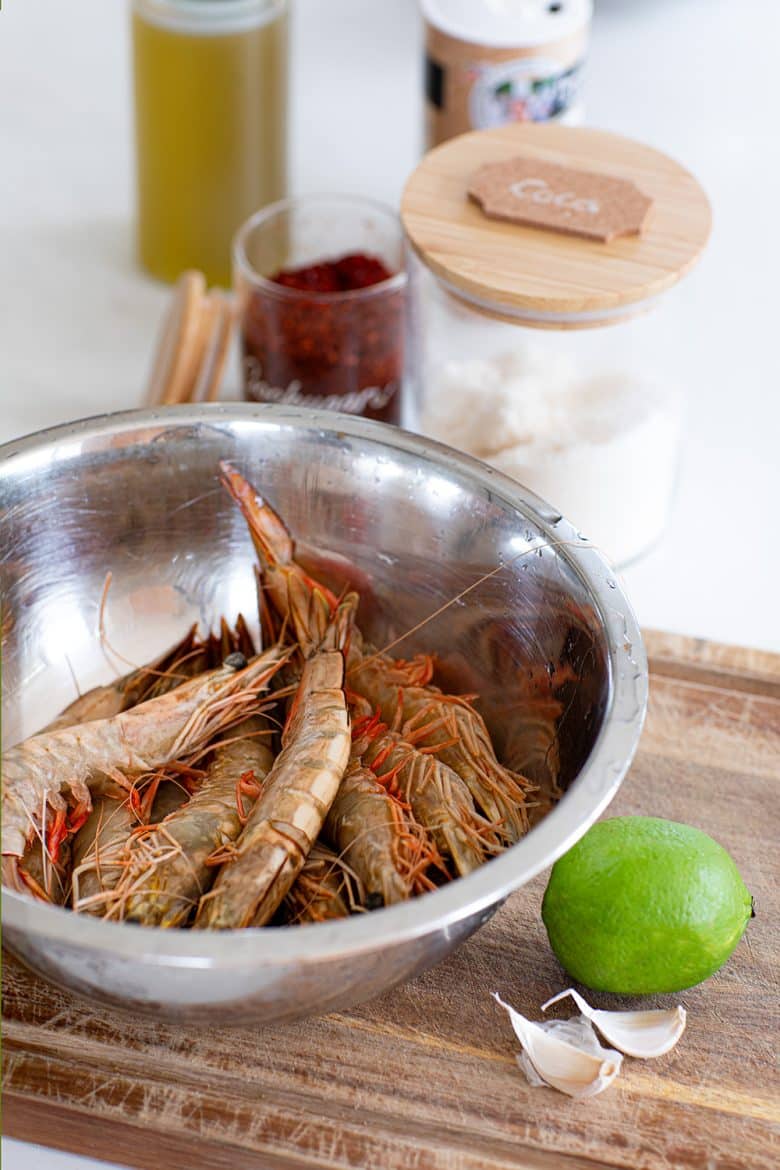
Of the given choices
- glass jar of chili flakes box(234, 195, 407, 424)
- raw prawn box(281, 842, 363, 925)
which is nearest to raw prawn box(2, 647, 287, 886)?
raw prawn box(281, 842, 363, 925)

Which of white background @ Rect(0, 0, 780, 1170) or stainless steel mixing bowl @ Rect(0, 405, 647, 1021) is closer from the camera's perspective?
stainless steel mixing bowl @ Rect(0, 405, 647, 1021)

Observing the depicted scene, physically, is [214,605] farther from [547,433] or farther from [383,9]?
[383,9]

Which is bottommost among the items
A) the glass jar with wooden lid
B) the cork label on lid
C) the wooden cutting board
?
the wooden cutting board

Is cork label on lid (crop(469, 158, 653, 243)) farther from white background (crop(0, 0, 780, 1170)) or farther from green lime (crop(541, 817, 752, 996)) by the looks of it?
green lime (crop(541, 817, 752, 996))

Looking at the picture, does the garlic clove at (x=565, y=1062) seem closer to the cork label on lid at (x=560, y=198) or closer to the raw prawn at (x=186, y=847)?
the raw prawn at (x=186, y=847)

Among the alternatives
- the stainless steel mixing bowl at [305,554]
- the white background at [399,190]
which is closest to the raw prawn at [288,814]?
the stainless steel mixing bowl at [305,554]

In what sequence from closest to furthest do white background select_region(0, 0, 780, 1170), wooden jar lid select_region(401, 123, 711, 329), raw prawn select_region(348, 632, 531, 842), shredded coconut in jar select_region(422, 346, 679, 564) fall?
raw prawn select_region(348, 632, 531, 842)
wooden jar lid select_region(401, 123, 711, 329)
shredded coconut in jar select_region(422, 346, 679, 564)
white background select_region(0, 0, 780, 1170)

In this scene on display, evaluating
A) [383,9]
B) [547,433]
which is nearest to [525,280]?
[547,433]
